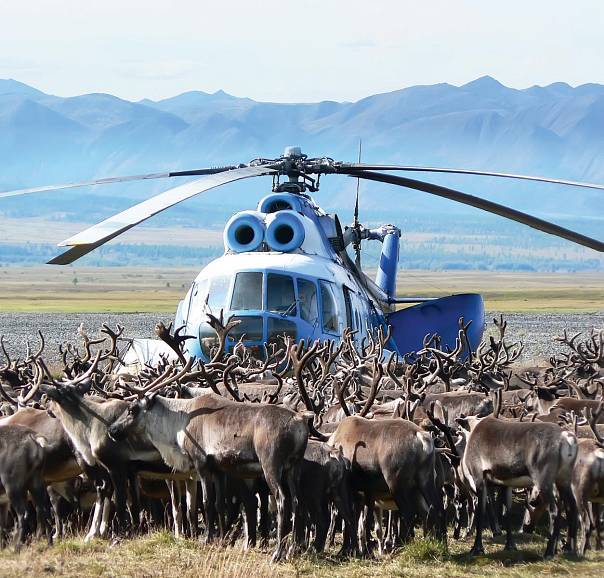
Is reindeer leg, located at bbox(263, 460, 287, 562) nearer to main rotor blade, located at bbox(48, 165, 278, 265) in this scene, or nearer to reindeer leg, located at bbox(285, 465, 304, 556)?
reindeer leg, located at bbox(285, 465, 304, 556)

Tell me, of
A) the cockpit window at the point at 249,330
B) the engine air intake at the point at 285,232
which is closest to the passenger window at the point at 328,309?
the engine air intake at the point at 285,232

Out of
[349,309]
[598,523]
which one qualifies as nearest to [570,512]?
[598,523]

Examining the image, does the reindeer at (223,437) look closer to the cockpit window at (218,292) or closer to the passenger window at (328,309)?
the cockpit window at (218,292)

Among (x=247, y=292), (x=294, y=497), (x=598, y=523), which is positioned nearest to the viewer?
(x=294, y=497)

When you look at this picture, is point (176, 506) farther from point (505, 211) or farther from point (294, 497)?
point (505, 211)

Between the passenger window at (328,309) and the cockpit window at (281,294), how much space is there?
0.79 m

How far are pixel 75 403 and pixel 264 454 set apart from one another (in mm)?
2380

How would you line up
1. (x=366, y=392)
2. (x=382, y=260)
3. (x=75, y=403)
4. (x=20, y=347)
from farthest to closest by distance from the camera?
(x=20, y=347), (x=382, y=260), (x=366, y=392), (x=75, y=403)

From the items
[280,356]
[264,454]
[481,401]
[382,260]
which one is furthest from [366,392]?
[382,260]

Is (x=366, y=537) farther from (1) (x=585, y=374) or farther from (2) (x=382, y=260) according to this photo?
(2) (x=382, y=260)

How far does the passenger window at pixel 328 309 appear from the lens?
24969 millimetres

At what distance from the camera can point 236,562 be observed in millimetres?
12250

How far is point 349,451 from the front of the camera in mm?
13664

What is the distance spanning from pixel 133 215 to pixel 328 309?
6.48m
